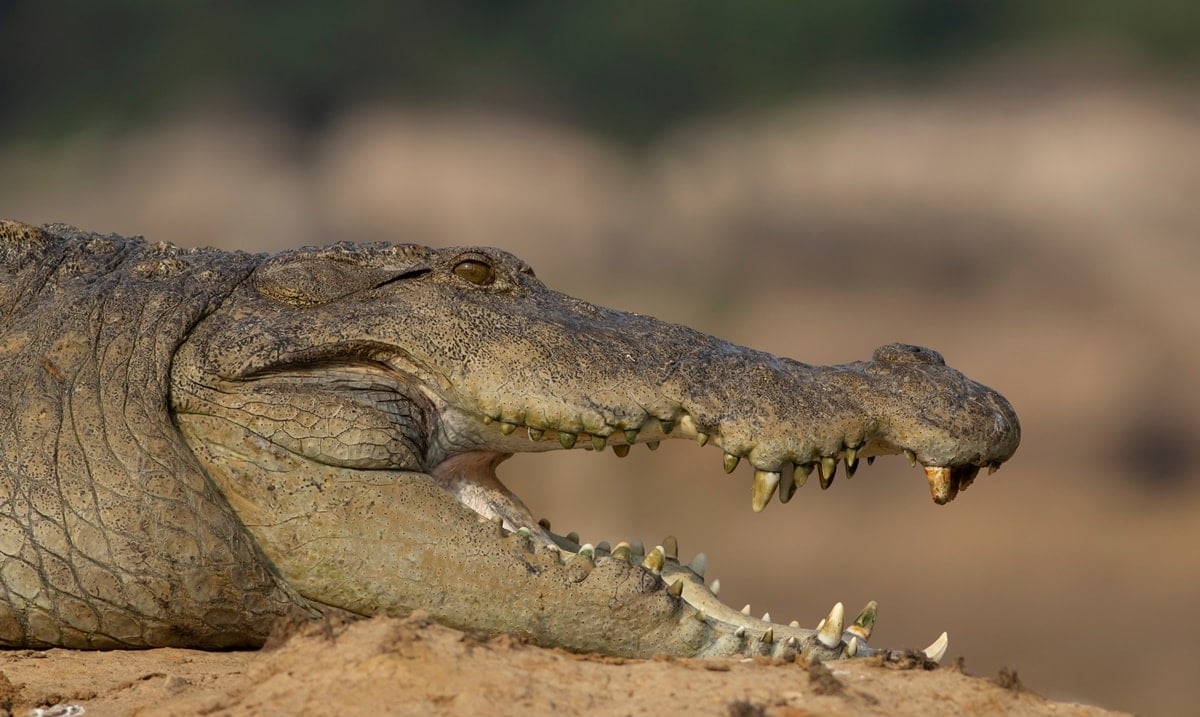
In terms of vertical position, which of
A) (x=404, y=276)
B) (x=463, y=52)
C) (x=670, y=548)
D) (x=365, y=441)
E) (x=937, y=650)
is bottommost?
(x=937, y=650)

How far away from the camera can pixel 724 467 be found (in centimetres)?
276

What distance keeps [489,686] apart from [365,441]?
791 mm

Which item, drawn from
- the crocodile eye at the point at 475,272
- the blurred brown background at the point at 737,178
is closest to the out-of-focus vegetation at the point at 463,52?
the blurred brown background at the point at 737,178

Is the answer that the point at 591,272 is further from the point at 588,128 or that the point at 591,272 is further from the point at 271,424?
the point at 271,424

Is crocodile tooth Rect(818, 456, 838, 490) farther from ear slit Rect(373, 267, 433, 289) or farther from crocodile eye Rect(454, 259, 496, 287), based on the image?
ear slit Rect(373, 267, 433, 289)

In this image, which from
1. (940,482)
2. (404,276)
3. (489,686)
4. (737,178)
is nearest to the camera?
(489,686)

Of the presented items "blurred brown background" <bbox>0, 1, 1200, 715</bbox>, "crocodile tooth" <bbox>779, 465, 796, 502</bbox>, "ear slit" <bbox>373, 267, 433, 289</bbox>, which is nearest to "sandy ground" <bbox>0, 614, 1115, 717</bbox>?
"crocodile tooth" <bbox>779, 465, 796, 502</bbox>

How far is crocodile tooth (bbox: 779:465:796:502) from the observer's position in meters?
2.93

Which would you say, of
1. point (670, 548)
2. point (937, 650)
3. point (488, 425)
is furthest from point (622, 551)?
point (937, 650)

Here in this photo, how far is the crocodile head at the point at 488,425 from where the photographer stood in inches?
110

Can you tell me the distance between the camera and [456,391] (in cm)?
305

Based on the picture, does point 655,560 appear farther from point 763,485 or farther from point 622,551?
point 763,485

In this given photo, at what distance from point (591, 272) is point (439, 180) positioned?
1.30 metres

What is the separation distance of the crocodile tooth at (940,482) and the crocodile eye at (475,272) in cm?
102
